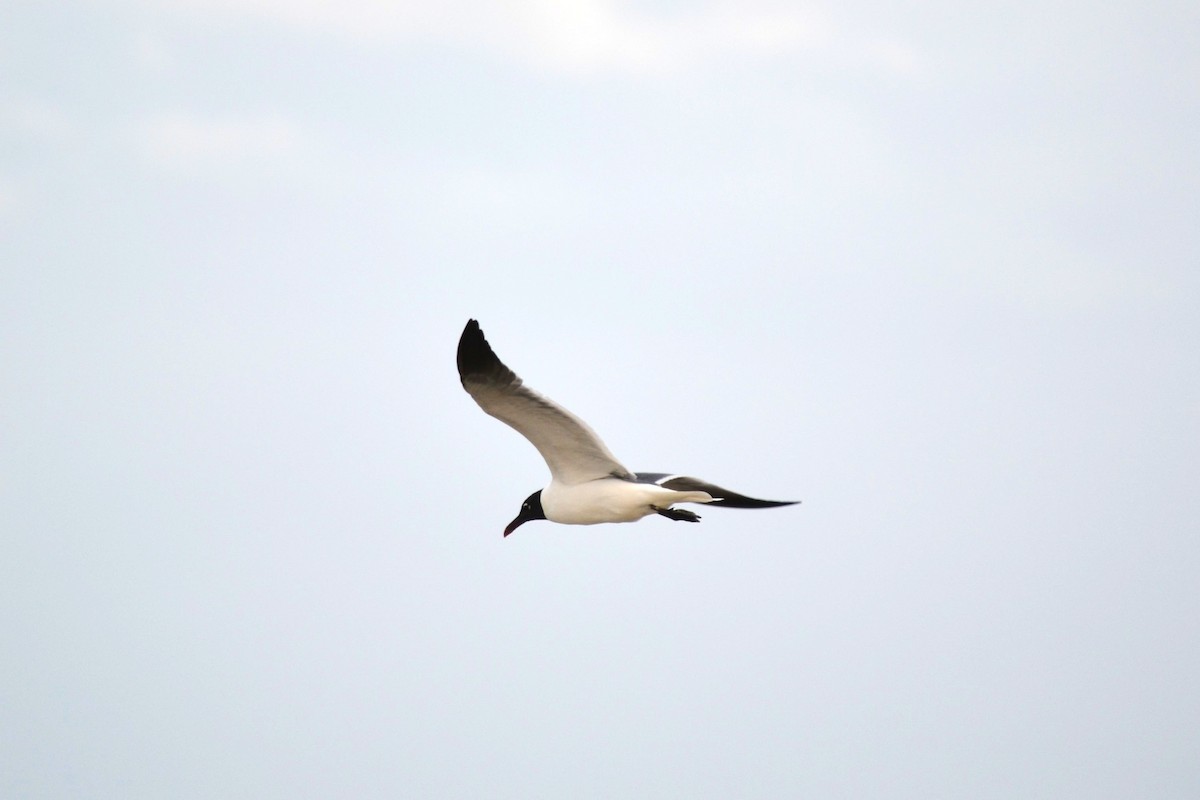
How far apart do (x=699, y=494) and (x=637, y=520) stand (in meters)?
1.37

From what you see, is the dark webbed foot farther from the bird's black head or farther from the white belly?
the bird's black head

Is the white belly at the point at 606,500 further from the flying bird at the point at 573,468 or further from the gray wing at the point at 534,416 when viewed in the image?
the gray wing at the point at 534,416

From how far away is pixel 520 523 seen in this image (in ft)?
53.1

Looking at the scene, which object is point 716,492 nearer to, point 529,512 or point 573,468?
point 573,468

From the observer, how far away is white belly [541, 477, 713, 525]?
549 inches

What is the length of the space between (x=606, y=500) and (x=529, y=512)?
2000 millimetres

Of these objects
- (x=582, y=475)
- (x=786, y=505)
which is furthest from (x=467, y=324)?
(x=786, y=505)

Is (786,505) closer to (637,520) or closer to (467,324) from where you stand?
(637,520)

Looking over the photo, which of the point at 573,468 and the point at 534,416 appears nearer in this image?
the point at 534,416

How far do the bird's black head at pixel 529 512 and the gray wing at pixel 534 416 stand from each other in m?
1.01

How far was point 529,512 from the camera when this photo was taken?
53.3 ft

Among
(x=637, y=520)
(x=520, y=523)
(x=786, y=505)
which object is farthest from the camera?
(x=520, y=523)

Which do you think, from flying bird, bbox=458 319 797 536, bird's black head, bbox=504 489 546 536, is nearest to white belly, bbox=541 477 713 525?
flying bird, bbox=458 319 797 536

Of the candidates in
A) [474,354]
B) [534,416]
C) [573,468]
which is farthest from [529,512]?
[474,354]
